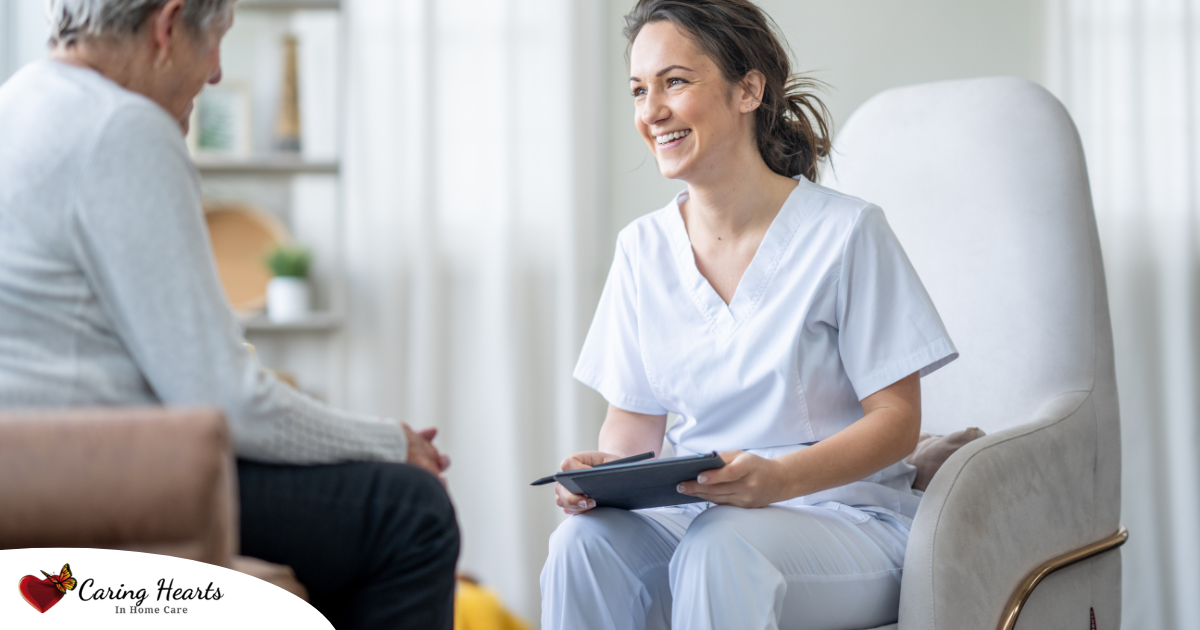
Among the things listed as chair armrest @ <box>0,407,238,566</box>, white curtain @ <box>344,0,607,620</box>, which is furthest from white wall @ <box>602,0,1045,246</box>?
chair armrest @ <box>0,407,238,566</box>

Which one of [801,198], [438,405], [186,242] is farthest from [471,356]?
[186,242]

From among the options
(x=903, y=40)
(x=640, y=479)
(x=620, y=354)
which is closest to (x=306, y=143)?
(x=620, y=354)

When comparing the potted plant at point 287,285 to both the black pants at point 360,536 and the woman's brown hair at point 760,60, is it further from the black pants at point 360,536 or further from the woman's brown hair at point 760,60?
the black pants at point 360,536

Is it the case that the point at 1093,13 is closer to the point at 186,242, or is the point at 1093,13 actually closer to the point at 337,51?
the point at 337,51

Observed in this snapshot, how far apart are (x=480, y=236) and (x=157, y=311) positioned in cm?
169

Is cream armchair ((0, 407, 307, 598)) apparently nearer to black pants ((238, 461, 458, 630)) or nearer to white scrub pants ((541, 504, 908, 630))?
black pants ((238, 461, 458, 630))

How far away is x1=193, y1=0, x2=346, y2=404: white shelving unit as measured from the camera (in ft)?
7.87

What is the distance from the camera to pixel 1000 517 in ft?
3.46

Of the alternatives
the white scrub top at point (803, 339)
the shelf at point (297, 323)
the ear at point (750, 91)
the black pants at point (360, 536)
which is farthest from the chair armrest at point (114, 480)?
the shelf at point (297, 323)

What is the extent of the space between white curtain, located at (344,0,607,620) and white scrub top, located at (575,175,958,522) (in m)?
1.14

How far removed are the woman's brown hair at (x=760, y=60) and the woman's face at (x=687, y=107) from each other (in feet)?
0.06

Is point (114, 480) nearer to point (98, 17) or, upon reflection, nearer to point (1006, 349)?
point (98, 17)

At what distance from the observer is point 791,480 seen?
991 mm

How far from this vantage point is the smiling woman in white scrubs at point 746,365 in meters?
0.96
